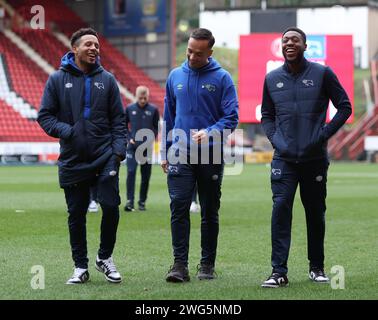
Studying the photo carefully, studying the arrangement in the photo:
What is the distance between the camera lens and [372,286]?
23.8ft

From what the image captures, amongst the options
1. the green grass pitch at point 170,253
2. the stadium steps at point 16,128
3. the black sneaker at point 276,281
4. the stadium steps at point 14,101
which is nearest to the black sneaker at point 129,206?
the green grass pitch at point 170,253

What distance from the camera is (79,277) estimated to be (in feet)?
24.2

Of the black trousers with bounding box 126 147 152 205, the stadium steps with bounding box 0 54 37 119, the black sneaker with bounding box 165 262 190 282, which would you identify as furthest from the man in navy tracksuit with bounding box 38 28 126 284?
the stadium steps with bounding box 0 54 37 119

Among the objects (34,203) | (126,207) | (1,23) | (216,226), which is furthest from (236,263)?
(1,23)

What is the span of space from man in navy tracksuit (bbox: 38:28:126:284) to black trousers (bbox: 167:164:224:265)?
1.77ft

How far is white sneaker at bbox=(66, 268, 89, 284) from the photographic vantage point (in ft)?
24.0

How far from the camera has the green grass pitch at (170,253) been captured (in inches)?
273

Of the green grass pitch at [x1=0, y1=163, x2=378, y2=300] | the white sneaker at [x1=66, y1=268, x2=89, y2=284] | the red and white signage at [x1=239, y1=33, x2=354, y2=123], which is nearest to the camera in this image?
the green grass pitch at [x1=0, y1=163, x2=378, y2=300]

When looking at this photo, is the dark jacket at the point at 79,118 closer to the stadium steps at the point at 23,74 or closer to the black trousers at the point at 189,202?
the black trousers at the point at 189,202

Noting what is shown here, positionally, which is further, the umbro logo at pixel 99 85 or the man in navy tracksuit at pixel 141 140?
the man in navy tracksuit at pixel 141 140

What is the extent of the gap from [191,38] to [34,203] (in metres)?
9.85

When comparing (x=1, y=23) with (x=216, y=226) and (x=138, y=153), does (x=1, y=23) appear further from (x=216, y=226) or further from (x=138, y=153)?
(x=216, y=226)

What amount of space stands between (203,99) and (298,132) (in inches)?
34.3

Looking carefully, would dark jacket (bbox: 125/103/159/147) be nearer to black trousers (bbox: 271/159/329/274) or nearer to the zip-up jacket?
the zip-up jacket
